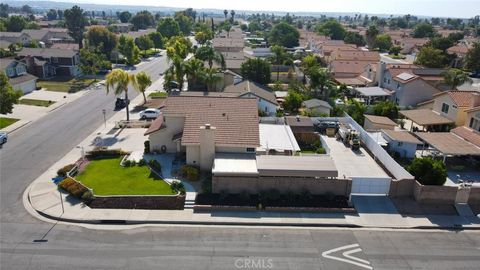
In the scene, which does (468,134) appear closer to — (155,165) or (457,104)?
(457,104)

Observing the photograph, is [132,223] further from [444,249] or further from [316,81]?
[316,81]

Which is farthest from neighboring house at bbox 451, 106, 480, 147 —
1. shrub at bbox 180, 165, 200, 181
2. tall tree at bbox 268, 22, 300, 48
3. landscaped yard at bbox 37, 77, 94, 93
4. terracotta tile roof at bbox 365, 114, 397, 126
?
tall tree at bbox 268, 22, 300, 48

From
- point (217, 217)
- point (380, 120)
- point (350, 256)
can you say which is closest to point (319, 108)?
point (380, 120)

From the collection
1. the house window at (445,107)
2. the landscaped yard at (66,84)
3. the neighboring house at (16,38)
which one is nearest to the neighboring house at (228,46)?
the landscaped yard at (66,84)

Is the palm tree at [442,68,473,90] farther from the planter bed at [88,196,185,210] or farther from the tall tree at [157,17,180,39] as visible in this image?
the tall tree at [157,17,180,39]

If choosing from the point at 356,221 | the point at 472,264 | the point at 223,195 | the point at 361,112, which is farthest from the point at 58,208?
the point at 361,112

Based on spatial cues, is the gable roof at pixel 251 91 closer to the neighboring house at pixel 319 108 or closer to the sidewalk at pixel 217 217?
the neighboring house at pixel 319 108
